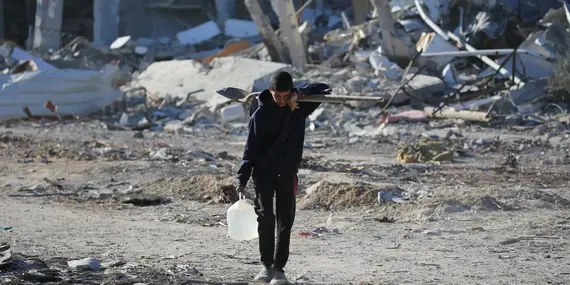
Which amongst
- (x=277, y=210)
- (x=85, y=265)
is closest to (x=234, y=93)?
(x=277, y=210)

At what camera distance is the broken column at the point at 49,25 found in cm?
2334

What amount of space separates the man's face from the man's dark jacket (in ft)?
0.15

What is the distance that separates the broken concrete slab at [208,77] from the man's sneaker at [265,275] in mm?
11418

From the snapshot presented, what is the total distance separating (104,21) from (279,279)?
22.7 m

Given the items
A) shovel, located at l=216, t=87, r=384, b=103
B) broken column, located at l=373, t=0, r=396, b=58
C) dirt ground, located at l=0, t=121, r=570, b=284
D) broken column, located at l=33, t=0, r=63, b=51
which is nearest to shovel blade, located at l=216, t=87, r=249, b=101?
shovel, located at l=216, t=87, r=384, b=103

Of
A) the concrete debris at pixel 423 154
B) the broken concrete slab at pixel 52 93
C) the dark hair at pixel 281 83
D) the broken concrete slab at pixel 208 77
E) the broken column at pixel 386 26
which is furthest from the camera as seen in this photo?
the broken column at pixel 386 26

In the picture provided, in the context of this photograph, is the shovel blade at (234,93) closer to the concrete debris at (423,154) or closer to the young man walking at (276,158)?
the young man walking at (276,158)

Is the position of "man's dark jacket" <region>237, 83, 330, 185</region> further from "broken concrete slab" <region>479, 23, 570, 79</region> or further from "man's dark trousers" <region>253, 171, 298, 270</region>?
"broken concrete slab" <region>479, 23, 570, 79</region>

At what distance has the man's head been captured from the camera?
17.3 ft

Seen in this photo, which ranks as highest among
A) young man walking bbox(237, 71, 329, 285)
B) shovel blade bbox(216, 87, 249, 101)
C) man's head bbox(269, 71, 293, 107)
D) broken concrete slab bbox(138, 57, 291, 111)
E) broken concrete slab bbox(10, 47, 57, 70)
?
man's head bbox(269, 71, 293, 107)

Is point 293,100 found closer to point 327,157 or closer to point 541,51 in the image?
point 327,157

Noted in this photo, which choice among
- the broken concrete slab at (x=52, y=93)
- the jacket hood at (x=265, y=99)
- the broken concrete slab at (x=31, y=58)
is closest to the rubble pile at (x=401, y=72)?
the broken concrete slab at (x=31, y=58)

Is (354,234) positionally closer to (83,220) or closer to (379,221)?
(379,221)

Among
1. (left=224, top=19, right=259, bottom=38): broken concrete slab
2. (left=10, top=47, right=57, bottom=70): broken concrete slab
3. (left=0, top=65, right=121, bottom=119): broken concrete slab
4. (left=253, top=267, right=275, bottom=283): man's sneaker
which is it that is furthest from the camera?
(left=224, top=19, right=259, bottom=38): broken concrete slab
